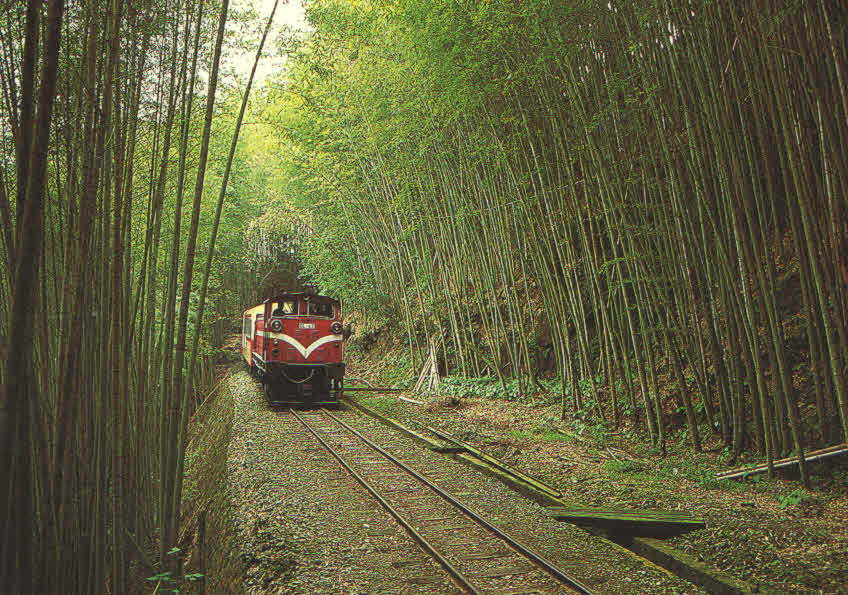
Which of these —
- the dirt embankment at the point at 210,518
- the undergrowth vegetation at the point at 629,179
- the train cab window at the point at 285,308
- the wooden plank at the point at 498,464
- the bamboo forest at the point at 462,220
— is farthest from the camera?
the train cab window at the point at 285,308

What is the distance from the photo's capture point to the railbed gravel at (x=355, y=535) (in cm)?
277

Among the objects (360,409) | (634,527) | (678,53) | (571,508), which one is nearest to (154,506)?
(571,508)

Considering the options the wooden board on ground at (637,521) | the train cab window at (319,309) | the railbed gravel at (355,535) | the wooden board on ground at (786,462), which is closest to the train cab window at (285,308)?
the train cab window at (319,309)

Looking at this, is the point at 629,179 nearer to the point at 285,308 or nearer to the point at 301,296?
the point at 301,296

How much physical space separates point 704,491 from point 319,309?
20.7 feet

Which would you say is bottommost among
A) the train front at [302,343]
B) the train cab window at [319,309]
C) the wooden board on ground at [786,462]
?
the wooden board on ground at [786,462]

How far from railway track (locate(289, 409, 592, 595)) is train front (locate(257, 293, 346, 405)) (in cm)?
313

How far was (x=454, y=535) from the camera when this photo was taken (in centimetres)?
337

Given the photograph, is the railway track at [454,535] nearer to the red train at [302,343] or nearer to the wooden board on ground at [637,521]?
the wooden board on ground at [637,521]

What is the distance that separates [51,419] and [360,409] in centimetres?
616

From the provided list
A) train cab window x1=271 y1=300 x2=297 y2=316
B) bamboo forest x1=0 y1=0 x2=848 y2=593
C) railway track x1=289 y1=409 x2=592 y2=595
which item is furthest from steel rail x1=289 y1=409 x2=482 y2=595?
train cab window x1=271 y1=300 x2=297 y2=316

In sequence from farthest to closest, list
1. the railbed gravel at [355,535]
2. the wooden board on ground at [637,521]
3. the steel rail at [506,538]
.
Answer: the wooden board on ground at [637,521] < the railbed gravel at [355,535] < the steel rail at [506,538]

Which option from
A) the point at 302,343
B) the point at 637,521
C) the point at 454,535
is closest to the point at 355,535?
the point at 454,535

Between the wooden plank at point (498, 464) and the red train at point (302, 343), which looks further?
the red train at point (302, 343)
